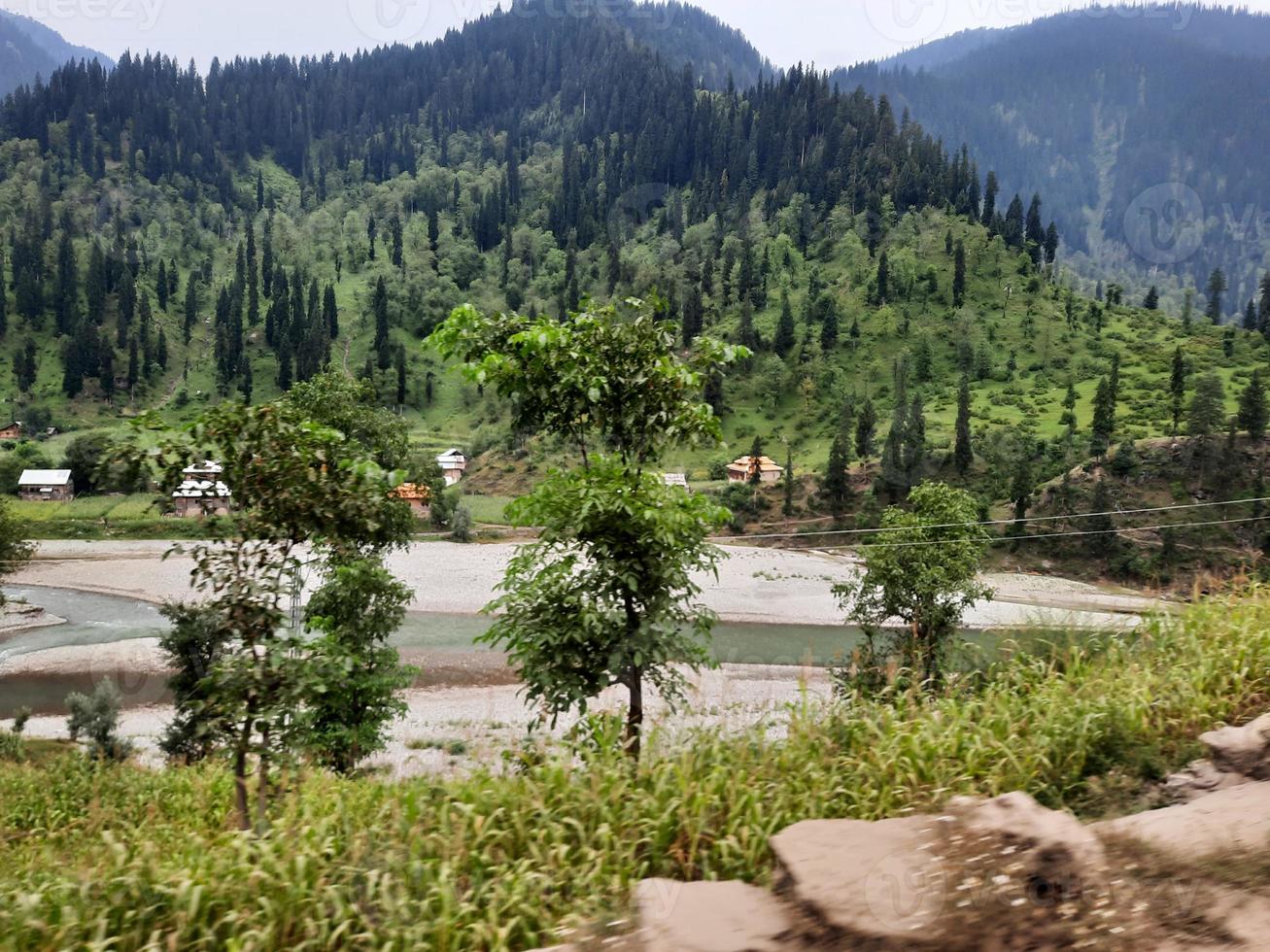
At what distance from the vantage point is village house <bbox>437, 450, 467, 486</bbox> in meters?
73.8

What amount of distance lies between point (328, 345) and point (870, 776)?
11476 centimetres

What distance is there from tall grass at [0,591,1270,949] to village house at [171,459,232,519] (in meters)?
2.20

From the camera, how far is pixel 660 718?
17.1 feet

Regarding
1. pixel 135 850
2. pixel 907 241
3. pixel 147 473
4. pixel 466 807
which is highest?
pixel 907 241

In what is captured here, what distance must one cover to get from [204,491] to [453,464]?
7197 centimetres

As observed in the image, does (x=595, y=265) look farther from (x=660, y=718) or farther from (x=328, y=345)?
(x=660, y=718)

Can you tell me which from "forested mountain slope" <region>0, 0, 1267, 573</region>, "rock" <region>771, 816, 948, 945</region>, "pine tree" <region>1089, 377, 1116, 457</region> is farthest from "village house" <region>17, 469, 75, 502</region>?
"pine tree" <region>1089, 377, 1116, 457</region>

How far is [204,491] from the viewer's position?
564 centimetres

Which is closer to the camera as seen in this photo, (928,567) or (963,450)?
(928,567)

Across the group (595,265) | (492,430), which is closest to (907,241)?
(595,265)

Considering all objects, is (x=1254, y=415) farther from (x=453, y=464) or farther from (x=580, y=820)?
(x=453, y=464)

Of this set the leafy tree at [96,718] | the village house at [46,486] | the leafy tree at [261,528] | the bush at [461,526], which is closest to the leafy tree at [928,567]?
the leafy tree at [261,528]

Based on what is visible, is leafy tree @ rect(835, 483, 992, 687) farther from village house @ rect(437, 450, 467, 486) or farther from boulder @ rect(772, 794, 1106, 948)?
village house @ rect(437, 450, 467, 486)

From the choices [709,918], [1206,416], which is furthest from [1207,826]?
→ [1206,416]
